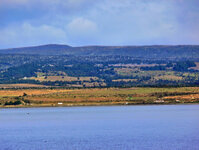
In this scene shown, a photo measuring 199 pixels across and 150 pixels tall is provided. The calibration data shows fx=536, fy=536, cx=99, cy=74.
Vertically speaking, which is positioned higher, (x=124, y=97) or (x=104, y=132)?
(x=104, y=132)

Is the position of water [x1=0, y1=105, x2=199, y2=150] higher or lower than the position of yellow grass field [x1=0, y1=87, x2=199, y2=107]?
higher

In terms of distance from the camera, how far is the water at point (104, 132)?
56.8 meters

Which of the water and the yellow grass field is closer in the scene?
the water

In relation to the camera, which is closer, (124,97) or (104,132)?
(104,132)

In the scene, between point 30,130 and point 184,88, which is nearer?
point 30,130

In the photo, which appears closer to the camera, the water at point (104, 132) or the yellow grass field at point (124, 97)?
the water at point (104, 132)

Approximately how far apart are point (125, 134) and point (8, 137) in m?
14.8

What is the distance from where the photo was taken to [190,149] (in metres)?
52.1

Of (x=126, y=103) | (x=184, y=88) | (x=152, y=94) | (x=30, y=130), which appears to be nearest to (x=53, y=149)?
(x=30, y=130)

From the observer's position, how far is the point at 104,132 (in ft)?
225

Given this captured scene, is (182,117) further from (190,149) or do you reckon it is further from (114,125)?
(190,149)

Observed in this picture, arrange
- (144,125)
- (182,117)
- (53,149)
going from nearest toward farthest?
1. (53,149)
2. (144,125)
3. (182,117)

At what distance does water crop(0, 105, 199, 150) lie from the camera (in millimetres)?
56834

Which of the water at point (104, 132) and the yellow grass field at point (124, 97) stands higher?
the water at point (104, 132)
